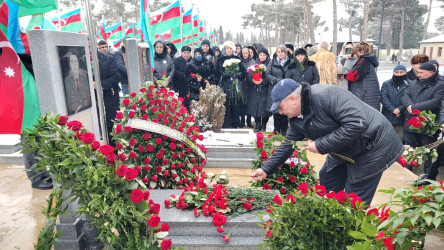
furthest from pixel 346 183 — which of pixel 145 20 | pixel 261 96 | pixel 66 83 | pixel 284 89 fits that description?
pixel 145 20

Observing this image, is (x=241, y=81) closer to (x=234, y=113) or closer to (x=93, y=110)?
(x=234, y=113)

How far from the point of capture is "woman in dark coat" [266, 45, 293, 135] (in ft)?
20.7

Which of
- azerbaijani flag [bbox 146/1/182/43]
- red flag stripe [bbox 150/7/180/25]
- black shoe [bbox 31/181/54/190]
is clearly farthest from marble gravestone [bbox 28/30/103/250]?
red flag stripe [bbox 150/7/180/25]

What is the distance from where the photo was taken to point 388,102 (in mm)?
5270

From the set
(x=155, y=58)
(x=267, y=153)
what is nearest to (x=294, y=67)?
(x=155, y=58)

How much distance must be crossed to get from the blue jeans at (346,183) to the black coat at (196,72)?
4.61m

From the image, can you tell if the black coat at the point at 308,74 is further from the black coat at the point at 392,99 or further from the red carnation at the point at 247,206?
the red carnation at the point at 247,206

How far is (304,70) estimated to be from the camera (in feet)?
19.4

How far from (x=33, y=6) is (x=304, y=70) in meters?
4.40

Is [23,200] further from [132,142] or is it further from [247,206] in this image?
[247,206]

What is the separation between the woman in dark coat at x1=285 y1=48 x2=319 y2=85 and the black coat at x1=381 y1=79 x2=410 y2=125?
1184 mm

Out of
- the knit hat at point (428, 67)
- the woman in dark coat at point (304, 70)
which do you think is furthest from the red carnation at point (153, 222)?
the woman in dark coat at point (304, 70)

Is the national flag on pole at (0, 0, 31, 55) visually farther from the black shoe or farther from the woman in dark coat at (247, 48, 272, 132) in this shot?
the woman in dark coat at (247, 48, 272, 132)

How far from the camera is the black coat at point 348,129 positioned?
2229mm
